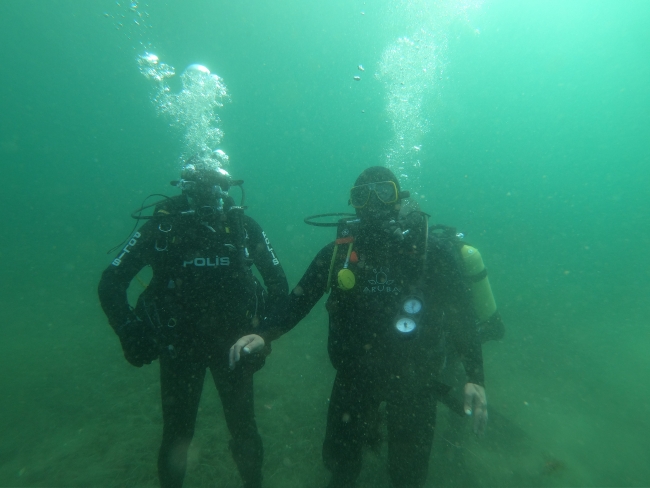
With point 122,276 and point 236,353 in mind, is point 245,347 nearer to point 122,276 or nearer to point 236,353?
point 236,353

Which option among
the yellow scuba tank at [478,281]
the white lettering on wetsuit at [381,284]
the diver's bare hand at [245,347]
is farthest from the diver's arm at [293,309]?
the yellow scuba tank at [478,281]

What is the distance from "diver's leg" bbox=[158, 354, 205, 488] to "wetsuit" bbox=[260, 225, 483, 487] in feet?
3.49

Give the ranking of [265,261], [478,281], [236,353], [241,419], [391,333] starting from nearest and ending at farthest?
[236,353] < [391,333] < [241,419] < [265,261] < [478,281]

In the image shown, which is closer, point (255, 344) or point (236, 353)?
point (236, 353)

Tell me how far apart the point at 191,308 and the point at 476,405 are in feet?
8.09

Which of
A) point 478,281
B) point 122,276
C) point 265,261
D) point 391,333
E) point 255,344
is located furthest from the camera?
point 478,281

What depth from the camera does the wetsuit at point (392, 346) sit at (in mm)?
2572

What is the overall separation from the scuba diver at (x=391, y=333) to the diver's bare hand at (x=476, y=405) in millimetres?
60

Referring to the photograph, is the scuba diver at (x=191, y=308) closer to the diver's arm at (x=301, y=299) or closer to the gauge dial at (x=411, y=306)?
the diver's arm at (x=301, y=299)

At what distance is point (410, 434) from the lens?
2.55 meters

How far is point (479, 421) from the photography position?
223cm

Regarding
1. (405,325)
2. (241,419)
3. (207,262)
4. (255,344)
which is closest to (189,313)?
(207,262)

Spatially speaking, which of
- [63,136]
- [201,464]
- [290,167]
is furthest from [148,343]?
[290,167]

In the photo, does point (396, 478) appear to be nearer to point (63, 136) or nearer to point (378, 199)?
point (378, 199)
